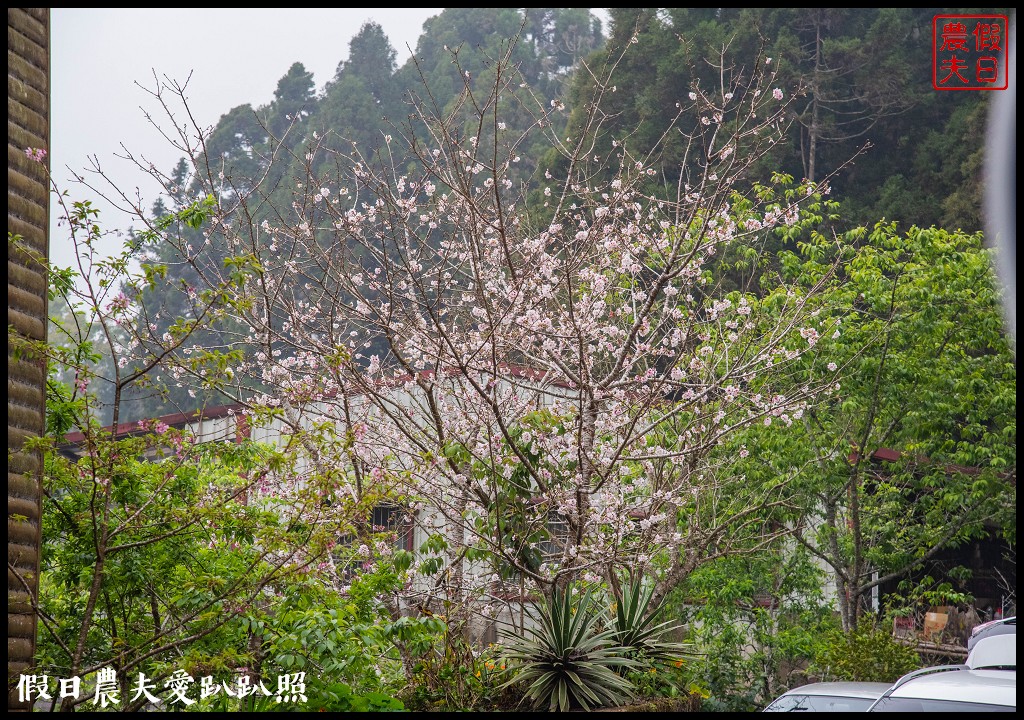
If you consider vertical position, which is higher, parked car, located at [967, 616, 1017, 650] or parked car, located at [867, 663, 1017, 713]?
parked car, located at [967, 616, 1017, 650]

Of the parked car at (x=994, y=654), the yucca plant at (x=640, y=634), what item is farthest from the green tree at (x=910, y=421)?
the parked car at (x=994, y=654)

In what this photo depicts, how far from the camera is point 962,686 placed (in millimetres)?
4566

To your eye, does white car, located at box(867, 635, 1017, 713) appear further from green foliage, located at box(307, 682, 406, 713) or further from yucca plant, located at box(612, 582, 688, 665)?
green foliage, located at box(307, 682, 406, 713)

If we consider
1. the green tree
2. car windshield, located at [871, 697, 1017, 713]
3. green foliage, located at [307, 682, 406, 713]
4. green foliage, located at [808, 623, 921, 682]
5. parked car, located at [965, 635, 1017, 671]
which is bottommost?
green foliage, located at [808, 623, 921, 682]

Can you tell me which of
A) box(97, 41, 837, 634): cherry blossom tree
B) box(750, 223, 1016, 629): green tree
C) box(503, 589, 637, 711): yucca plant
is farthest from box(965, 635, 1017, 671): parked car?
box(750, 223, 1016, 629): green tree

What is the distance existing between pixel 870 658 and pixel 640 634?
3.52 metres

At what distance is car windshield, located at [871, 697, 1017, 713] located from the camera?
4.28m

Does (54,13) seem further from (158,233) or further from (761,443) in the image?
(761,443)

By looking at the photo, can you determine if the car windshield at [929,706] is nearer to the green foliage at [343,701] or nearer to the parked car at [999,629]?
the parked car at [999,629]

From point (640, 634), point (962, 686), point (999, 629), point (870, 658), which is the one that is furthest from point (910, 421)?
point (962, 686)

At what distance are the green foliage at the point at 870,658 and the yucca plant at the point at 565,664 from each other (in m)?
3.79

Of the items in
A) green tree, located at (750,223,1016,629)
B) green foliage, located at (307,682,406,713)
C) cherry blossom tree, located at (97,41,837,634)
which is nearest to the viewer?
green foliage, located at (307,682,406,713)

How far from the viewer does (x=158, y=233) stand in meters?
4.93

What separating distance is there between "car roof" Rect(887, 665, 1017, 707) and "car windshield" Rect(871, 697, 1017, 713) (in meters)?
0.02
